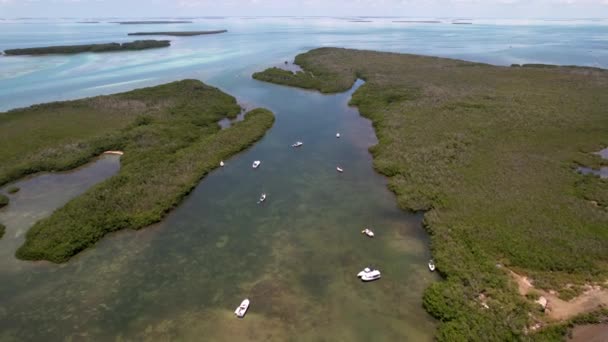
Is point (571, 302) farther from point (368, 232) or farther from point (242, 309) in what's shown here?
point (242, 309)

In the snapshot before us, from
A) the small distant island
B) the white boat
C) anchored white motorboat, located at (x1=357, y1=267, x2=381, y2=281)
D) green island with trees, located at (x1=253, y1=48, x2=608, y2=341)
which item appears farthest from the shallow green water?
the small distant island

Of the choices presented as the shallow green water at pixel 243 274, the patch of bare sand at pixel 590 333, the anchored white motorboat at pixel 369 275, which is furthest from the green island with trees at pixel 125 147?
the patch of bare sand at pixel 590 333

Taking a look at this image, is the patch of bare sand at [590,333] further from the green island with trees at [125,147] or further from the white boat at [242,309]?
the green island with trees at [125,147]

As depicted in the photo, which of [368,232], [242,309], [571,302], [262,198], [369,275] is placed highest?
[571,302]

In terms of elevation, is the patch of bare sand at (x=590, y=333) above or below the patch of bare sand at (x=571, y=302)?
below

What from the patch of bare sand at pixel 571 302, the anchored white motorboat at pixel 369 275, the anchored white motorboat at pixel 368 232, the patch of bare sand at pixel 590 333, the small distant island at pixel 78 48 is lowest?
the small distant island at pixel 78 48

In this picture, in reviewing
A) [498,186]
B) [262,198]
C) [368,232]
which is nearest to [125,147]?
[262,198]
